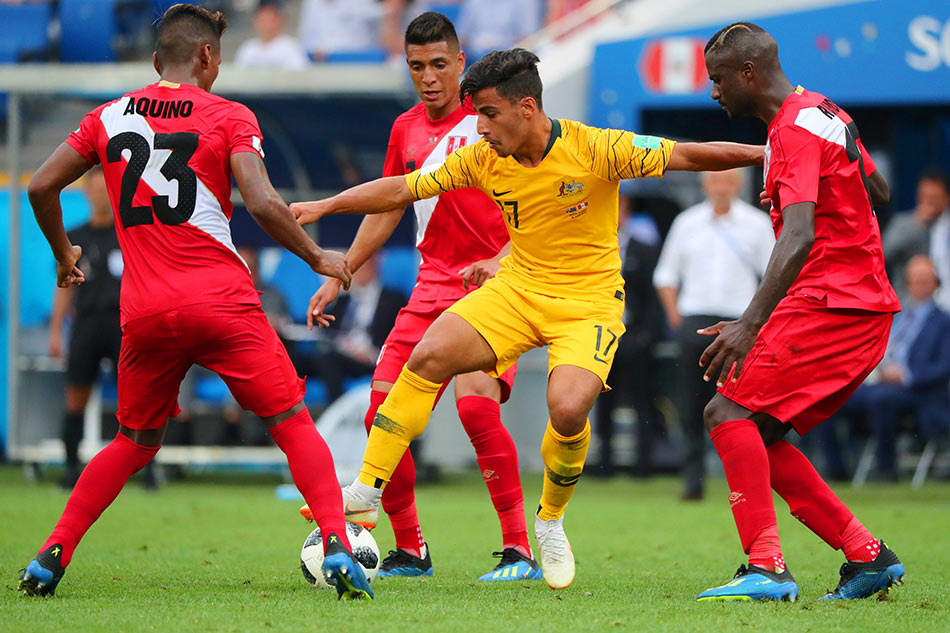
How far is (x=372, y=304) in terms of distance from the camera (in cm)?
1283

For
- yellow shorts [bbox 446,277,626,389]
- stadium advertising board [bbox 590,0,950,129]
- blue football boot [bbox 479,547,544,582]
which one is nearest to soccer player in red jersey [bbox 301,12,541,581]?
blue football boot [bbox 479,547,544,582]

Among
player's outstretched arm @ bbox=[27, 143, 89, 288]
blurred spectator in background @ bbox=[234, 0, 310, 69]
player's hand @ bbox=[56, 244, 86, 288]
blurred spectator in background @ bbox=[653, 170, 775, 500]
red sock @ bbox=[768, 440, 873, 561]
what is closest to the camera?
player's outstretched arm @ bbox=[27, 143, 89, 288]

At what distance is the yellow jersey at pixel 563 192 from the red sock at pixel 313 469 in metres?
1.20

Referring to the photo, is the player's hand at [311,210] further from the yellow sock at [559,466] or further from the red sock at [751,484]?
the red sock at [751,484]

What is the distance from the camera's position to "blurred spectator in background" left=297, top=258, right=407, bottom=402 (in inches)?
490

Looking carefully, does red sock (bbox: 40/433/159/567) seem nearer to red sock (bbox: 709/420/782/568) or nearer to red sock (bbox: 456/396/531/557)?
red sock (bbox: 456/396/531/557)

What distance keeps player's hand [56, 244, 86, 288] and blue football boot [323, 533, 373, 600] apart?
5.53 feet

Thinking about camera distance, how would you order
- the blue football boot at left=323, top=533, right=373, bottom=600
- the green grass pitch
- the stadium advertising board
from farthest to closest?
the stadium advertising board → the blue football boot at left=323, top=533, right=373, bottom=600 → the green grass pitch

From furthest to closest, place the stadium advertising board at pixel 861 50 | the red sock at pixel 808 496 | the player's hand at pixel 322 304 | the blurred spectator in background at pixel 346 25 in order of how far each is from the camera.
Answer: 1. the blurred spectator in background at pixel 346 25
2. the stadium advertising board at pixel 861 50
3. the player's hand at pixel 322 304
4. the red sock at pixel 808 496

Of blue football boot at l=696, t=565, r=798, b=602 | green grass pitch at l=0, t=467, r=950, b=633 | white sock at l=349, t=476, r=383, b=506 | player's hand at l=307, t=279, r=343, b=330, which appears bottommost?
green grass pitch at l=0, t=467, r=950, b=633

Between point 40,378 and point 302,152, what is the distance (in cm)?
354

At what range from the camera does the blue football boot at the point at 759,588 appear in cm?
541

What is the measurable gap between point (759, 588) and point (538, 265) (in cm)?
173

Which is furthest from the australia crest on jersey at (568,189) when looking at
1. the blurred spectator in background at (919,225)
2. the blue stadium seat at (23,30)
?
the blue stadium seat at (23,30)
